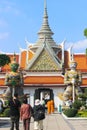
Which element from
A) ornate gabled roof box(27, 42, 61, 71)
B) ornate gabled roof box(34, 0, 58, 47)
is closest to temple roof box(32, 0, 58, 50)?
ornate gabled roof box(34, 0, 58, 47)

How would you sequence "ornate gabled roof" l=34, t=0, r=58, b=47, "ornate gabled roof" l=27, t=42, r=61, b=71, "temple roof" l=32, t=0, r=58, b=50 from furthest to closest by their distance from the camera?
"ornate gabled roof" l=34, t=0, r=58, b=47, "temple roof" l=32, t=0, r=58, b=50, "ornate gabled roof" l=27, t=42, r=61, b=71

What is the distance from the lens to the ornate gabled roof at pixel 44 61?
167 ft

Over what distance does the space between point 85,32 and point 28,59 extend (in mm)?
25638

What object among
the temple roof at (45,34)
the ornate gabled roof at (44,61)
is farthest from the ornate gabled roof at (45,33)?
the ornate gabled roof at (44,61)

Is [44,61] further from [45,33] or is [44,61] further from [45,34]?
[45,33]

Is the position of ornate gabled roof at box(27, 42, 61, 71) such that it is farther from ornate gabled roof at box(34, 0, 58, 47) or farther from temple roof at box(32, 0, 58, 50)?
ornate gabled roof at box(34, 0, 58, 47)

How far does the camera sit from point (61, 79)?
48.1 meters

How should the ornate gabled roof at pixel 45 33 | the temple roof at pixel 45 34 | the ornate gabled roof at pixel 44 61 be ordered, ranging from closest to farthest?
the ornate gabled roof at pixel 44 61
the temple roof at pixel 45 34
the ornate gabled roof at pixel 45 33

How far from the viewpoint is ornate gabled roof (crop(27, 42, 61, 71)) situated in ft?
167

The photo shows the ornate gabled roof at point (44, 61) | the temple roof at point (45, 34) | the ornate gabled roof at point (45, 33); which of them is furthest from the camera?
the ornate gabled roof at point (45, 33)

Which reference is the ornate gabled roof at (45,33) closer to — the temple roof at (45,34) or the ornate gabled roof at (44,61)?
the temple roof at (45,34)

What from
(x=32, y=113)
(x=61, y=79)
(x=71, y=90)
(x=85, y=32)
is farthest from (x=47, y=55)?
(x=32, y=113)

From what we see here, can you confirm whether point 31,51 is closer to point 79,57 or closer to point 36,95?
point 79,57

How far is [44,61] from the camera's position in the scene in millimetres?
51250
